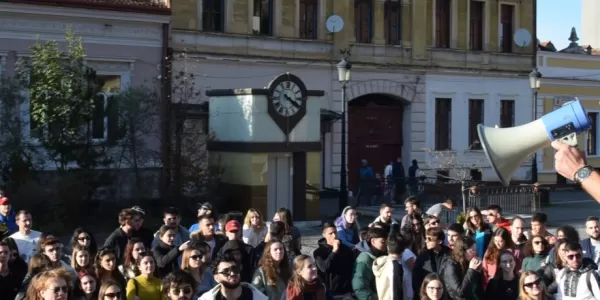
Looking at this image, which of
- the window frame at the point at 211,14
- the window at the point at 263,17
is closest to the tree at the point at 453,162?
the window at the point at 263,17

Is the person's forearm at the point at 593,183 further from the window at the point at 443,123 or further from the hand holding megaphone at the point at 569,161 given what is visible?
the window at the point at 443,123

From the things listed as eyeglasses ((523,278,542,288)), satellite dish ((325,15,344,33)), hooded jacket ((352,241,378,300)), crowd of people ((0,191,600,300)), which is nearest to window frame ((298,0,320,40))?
satellite dish ((325,15,344,33))

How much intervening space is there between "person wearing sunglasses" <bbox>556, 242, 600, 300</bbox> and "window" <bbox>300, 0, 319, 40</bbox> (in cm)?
2103

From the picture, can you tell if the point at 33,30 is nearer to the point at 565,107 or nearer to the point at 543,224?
the point at 543,224

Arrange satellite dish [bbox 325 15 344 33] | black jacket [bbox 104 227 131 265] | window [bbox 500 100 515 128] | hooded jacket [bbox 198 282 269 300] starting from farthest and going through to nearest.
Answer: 1. window [bbox 500 100 515 128]
2. satellite dish [bbox 325 15 344 33]
3. black jacket [bbox 104 227 131 265]
4. hooded jacket [bbox 198 282 269 300]

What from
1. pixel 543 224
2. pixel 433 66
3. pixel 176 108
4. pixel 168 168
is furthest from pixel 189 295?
pixel 433 66

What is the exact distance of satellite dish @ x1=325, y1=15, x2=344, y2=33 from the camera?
94.3ft

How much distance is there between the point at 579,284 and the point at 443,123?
961 inches

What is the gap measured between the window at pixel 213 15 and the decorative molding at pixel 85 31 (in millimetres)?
2280

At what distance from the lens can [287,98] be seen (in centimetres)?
2128

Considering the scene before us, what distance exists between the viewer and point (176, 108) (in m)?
23.5

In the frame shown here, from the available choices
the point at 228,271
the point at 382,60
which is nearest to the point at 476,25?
the point at 382,60

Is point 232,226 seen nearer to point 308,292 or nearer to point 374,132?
point 308,292

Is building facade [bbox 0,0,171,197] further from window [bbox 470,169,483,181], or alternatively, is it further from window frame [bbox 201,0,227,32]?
window [bbox 470,169,483,181]
